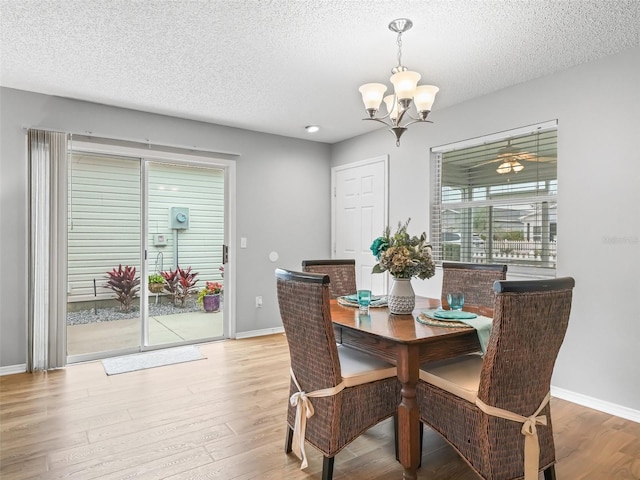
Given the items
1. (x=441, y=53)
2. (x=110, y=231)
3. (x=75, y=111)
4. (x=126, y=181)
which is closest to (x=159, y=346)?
(x=110, y=231)

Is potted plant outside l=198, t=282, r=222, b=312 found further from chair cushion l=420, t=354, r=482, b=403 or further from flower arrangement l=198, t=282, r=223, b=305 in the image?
chair cushion l=420, t=354, r=482, b=403

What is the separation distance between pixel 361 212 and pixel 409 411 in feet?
10.8

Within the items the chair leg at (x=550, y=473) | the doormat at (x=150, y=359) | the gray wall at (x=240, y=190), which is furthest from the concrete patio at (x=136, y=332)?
the chair leg at (x=550, y=473)

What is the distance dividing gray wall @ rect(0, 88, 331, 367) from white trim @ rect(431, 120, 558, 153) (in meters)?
1.85

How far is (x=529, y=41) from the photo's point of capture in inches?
99.7

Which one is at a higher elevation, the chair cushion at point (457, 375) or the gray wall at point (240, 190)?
the gray wall at point (240, 190)

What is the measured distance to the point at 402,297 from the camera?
7.29 feet

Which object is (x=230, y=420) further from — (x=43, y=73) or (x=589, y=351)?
(x=43, y=73)

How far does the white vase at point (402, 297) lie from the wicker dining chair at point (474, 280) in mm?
439

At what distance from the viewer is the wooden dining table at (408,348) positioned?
70.3 inches

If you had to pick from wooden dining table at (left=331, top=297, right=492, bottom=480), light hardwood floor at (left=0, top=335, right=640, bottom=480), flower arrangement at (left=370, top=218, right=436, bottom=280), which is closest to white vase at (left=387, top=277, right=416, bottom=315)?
flower arrangement at (left=370, top=218, right=436, bottom=280)

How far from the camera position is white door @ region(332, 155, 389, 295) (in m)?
4.61

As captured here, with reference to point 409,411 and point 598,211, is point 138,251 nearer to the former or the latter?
point 409,411

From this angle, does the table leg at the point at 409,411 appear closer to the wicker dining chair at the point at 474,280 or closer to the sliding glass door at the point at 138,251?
the wicker dining chair at the point at 474,280
